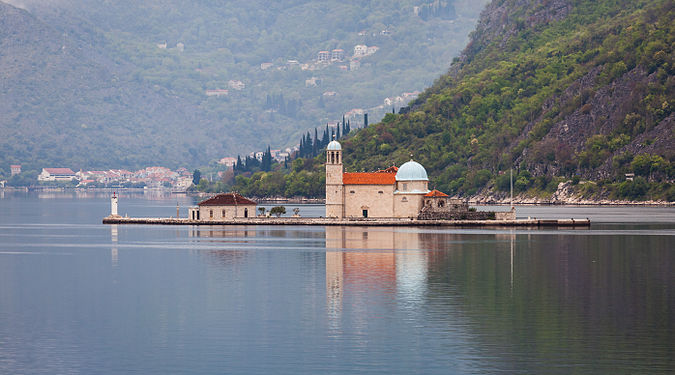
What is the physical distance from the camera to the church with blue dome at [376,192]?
133 meters

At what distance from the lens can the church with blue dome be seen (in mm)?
133000

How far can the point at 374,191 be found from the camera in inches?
5310

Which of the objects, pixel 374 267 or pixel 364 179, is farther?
pixel 364 179

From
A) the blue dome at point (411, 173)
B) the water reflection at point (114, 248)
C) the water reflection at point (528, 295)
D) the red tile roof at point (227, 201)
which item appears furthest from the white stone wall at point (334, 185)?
the water reflection at point (528, 295)

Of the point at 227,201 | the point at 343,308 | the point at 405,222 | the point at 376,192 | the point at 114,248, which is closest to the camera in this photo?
the point at 343,308

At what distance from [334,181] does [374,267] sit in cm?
5556

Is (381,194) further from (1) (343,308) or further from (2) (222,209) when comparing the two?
(1) (343,308)

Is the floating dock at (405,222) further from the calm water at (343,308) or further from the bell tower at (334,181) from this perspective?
the calm water at (343,308)

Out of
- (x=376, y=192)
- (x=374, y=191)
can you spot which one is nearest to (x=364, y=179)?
(x=374, y=191)

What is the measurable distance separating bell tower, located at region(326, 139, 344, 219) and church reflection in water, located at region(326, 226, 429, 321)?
13.9 meters

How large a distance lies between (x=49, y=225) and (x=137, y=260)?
2691 inches

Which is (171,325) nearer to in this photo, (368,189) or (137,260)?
(137,260)

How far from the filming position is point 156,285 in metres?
69.2

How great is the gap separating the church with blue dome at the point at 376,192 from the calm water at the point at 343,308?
30471mm
